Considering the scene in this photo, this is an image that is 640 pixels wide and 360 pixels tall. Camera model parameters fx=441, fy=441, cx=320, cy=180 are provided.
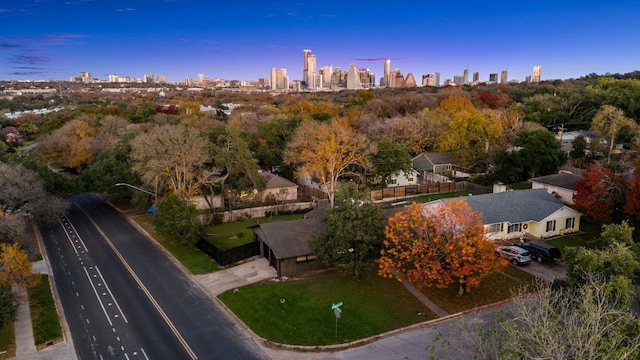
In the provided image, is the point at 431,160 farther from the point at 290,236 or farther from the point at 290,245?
the point at 290,245

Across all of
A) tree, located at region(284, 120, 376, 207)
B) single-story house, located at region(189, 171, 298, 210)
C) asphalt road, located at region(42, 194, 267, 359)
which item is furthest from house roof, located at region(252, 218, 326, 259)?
single-story house, located at region(189, 171, 298, 210)

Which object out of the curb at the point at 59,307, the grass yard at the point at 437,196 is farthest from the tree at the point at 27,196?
the grass yard at the point at 437,196

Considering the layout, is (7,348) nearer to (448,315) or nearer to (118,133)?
(448,315)

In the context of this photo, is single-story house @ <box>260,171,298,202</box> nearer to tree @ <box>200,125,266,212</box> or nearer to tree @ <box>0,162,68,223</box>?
tree @ <box>200,125,266,212</box>

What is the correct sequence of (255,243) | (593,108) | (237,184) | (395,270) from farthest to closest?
(593,108) < (237,184) < (255,243) < (395,270)

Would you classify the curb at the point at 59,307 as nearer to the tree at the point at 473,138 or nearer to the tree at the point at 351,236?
the tree at the point at 351,236

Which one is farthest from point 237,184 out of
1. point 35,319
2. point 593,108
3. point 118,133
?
point 593,108
